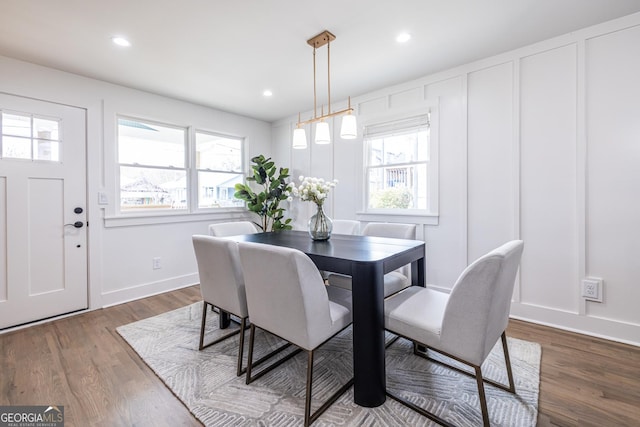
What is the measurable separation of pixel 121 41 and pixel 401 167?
118 inches

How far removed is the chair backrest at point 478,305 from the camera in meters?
1.25

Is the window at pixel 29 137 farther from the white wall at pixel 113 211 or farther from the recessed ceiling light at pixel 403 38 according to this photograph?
the recessed ceiling light at pixel 403 38

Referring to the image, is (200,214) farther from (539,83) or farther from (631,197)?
(631,197)

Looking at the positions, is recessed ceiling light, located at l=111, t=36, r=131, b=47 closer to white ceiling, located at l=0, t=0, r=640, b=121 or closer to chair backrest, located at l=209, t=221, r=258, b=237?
white ceiling, located at l=0, t=0, r=640, b=121

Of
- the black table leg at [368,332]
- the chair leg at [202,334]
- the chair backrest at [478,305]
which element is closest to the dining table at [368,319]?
the black table leg at [368,332]

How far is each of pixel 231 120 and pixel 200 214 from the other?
4.97 ft

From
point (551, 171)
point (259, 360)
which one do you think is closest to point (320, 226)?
point (259, 360)

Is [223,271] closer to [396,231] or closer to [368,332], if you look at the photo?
[368,332]

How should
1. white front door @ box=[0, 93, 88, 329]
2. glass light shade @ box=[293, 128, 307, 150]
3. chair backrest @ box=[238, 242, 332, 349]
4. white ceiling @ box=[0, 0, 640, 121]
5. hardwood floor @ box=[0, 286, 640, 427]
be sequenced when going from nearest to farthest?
chair backrest @ box=[238, 242, 332, 349] → hardwood floor @ box=[0, 286, 640, 427] → white ceiling @ box=[0, 0, 640, 121] → glass light shade @ box=[293, 128, 307, 150] → white front door @ box=[0, 93, 88, 329]

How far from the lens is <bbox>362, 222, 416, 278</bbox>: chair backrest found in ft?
8.33

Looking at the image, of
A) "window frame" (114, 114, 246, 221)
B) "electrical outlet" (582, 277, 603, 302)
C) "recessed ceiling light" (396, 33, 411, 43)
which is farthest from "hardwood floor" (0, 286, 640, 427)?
"recessed ceiling light" (396, 33, 411, 43)

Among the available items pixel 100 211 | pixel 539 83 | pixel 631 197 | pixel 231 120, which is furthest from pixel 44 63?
pixel 631 197

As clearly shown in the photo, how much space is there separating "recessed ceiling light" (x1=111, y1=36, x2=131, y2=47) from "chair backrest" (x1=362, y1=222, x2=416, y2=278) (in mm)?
2652

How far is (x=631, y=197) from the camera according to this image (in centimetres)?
221
